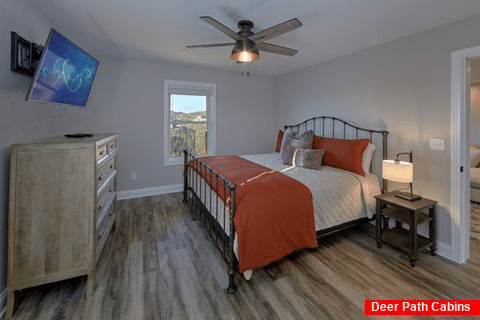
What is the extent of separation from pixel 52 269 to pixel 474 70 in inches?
265

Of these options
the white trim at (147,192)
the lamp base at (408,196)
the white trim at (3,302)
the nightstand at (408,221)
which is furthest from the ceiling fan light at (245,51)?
the white trim at (147,192)

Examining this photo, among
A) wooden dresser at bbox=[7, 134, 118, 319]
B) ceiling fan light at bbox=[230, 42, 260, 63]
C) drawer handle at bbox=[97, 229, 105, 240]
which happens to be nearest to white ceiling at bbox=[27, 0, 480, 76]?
ceiling fan light at bbox=[230, 42, 260, 63]

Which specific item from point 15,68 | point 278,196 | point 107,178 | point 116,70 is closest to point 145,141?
point 116,70

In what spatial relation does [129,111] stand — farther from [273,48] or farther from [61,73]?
[273,48]

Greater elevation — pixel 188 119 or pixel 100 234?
pixel 188 119

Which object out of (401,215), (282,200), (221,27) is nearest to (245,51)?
(221,27)

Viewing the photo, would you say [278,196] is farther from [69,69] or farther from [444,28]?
[444,28]

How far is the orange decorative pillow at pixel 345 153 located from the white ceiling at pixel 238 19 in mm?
1290

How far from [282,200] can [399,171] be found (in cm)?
134

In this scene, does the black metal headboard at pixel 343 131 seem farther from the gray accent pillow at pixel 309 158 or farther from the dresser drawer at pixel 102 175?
the dresser drawer at pixel 102 175

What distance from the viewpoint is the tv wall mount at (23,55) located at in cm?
175

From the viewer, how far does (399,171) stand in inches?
93.0

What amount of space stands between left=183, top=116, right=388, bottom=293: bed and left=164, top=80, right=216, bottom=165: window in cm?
A: 125

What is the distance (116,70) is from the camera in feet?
12.5
